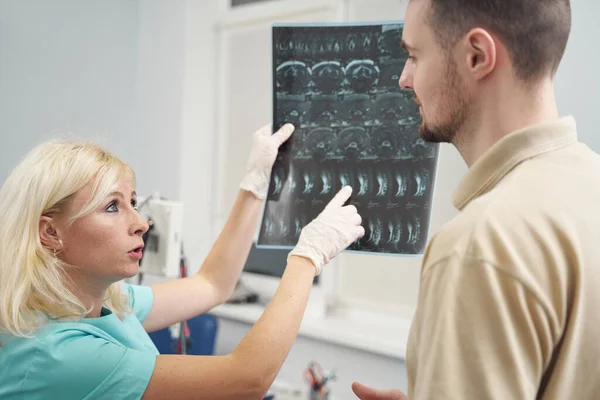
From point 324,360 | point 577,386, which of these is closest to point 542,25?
point 577,386

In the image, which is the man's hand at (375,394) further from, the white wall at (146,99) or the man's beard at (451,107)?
the white wall at (146,99)

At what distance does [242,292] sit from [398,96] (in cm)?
197

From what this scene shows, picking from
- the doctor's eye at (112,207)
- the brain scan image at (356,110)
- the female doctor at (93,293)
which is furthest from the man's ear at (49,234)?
the brain scan image at (356,110)

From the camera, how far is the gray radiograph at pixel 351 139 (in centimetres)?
131

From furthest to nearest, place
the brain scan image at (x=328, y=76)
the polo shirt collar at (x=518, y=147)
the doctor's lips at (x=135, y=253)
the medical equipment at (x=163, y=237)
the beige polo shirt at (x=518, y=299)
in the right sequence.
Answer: the medical equipment at (x=163, y=237) < the brain scan image at (x=328, y=76) < the doctor's lips at (x=135, y=253) < the polo shirt collar at (x=518, y=147) < the beige polo shirt at (x=518, y=299)

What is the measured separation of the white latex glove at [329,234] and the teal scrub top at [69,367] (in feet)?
1.26

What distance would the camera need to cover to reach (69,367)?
1054 mm

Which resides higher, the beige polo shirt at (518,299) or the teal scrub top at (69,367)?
the beige polo shirt at (518,299)

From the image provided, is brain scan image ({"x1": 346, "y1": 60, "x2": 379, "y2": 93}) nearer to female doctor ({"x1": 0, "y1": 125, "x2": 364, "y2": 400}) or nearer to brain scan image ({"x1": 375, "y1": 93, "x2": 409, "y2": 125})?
brain scan image ({"x1": 375, "y1": 93, "x2": 409, "y2": 125})

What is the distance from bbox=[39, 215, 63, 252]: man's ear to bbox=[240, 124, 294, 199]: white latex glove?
0.46 metres

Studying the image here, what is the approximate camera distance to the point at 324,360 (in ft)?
8.65

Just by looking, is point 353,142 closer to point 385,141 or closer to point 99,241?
point 385,141

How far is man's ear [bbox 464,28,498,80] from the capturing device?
727mm

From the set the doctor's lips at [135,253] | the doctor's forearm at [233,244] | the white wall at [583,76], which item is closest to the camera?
the doctor's lips at [135,253]
